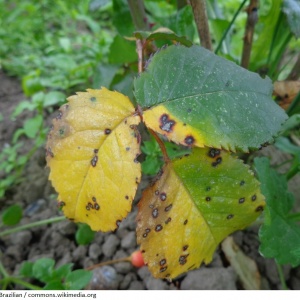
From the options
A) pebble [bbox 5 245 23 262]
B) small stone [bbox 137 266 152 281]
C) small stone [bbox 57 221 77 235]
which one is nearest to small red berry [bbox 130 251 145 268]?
small stone [bbox 137 266 152 281]

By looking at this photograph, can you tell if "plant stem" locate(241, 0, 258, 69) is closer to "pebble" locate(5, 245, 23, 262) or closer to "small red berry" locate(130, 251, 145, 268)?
"small red berry" locate(130, 251, 145, 268)

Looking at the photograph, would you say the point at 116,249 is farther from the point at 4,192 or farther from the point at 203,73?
the point at 203,73

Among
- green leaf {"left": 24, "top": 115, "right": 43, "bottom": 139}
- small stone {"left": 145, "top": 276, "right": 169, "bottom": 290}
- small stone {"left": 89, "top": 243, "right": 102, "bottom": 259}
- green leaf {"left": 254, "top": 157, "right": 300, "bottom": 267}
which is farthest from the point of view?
green leaf {"left": 24, "top": 115, "right": 43, "bottom": 139}

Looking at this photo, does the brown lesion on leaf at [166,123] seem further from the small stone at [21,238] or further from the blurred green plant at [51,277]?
the small stone at [21,238]

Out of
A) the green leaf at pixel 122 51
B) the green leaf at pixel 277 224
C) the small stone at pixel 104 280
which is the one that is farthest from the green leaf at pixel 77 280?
the green leaf at pixel 122 51

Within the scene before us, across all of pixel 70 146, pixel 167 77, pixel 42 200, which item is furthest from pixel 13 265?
pixel 167 77

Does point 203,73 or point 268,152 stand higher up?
point 203,73

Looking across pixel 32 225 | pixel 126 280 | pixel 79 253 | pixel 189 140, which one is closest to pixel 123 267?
pixel 126 280
